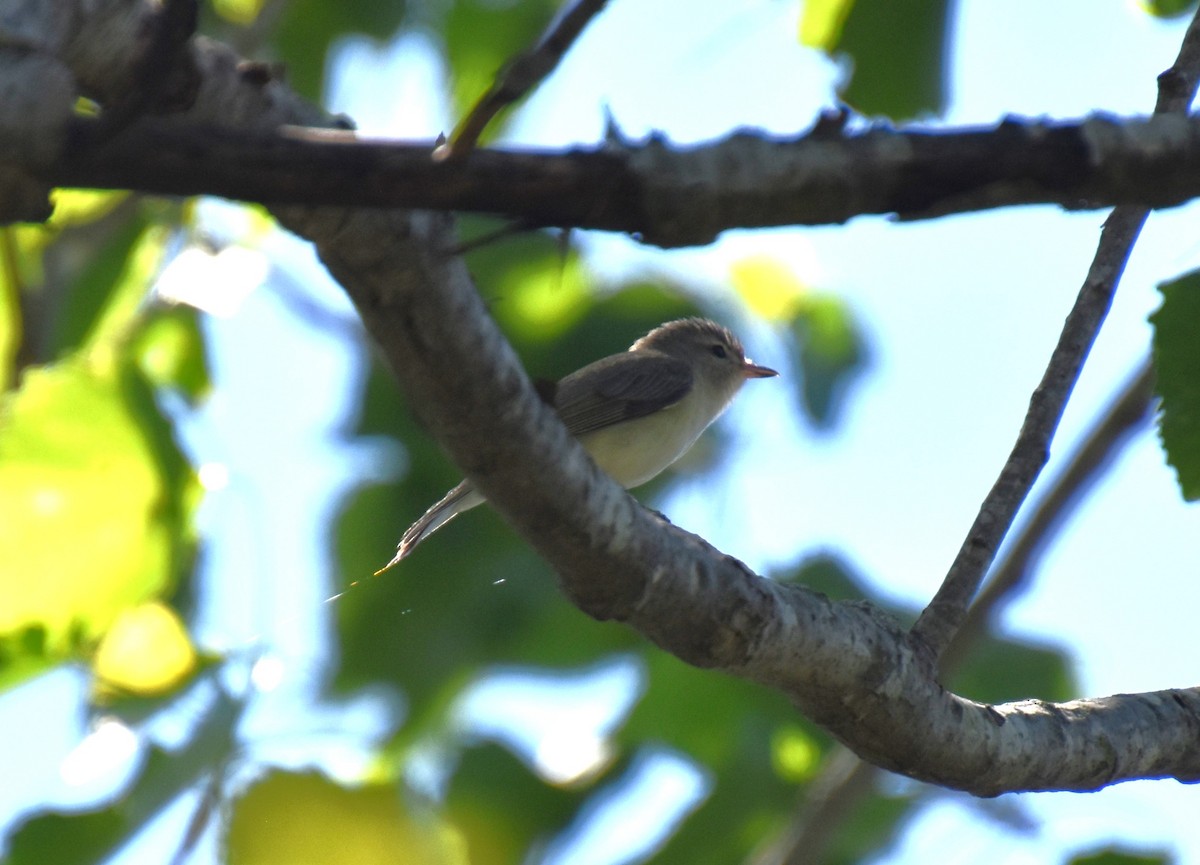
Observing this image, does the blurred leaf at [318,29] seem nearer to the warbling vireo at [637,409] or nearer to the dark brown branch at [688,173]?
the warbling vireo at [637,409]

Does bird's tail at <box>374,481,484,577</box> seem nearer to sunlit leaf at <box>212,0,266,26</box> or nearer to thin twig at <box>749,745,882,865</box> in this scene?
thin twig at <box>749,745,882,865</box>

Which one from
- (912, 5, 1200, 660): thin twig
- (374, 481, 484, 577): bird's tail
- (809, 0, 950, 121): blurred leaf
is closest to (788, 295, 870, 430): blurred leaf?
(374, 481, 484, 577): bird's tail

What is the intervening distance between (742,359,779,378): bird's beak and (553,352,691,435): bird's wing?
852mm

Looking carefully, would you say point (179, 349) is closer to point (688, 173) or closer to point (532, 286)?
point (532, 286)

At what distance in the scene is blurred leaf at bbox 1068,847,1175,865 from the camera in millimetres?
3570

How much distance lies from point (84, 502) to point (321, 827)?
108 centimetres

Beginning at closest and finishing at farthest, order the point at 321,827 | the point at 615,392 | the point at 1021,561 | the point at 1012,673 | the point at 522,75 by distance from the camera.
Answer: the point at 522,75 < the point at 321,827 < the point at 1021,561 < the point at 1012,673 < the point at 615,392

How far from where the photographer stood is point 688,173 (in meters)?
1.62

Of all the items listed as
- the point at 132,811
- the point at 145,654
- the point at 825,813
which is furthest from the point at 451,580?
the point at 132,811

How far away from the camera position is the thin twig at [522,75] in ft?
4.94

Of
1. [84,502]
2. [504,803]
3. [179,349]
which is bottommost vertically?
[504,803]

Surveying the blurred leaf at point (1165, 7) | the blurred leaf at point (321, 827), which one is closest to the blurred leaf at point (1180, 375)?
the blurred leaf at point (1165, 7)

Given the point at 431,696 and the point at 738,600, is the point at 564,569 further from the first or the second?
the point at 431,696

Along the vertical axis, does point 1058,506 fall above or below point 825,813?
above
